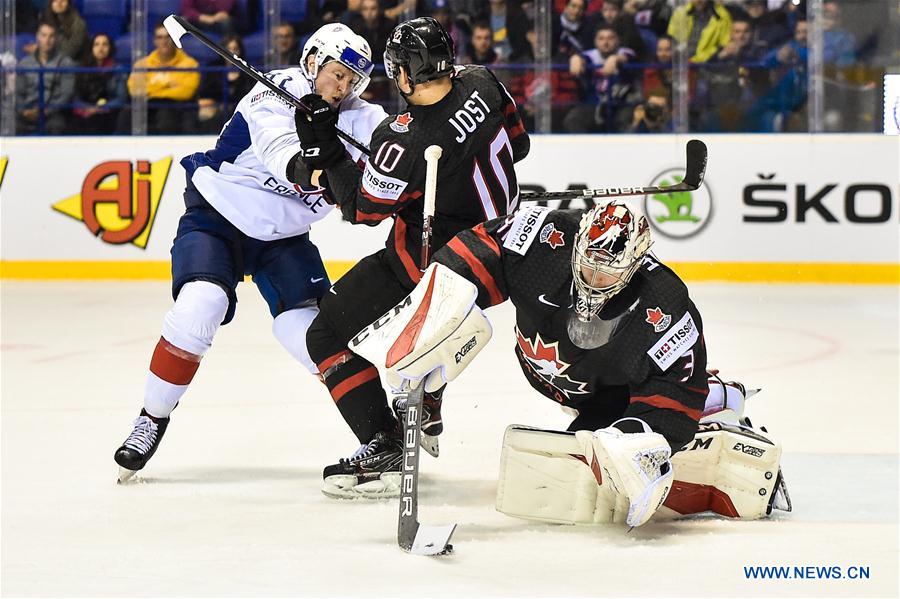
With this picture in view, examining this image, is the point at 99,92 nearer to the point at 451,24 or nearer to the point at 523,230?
the point at 451,24

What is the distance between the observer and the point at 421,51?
298cm

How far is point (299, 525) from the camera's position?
289 cm

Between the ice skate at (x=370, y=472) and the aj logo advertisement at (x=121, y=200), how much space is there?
15.5 feet

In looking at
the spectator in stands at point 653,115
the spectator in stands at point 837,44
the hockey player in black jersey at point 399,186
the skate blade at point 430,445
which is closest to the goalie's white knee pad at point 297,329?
the hockey player in black jersey at point 399,186

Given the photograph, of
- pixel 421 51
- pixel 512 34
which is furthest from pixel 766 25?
pixel 421 51

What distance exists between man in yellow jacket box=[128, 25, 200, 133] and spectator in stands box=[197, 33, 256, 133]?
0.16 ft

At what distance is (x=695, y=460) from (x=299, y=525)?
0.88m

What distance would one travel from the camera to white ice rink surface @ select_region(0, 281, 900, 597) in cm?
247

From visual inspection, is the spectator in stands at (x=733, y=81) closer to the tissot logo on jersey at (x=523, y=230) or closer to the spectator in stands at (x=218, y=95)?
the spectator in stands at (x=218, y=95)

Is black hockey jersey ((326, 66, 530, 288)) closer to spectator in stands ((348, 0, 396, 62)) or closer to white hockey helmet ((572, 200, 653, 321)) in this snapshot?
white hockey helmet ((572, 200, 653, 321))

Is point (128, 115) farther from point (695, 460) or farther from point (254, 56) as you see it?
point (695, 460)

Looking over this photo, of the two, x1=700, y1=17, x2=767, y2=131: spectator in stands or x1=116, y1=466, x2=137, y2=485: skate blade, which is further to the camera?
x1=700, y1=17, x2=767, y2=131: spectator in stands

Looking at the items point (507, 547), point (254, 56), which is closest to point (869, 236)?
point (254, 56)

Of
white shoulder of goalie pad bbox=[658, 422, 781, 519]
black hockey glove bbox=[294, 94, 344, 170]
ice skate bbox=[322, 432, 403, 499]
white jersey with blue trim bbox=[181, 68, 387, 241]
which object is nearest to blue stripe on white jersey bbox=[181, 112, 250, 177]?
white jersey with blue trim bbox=[181, 68, 387, 241]
